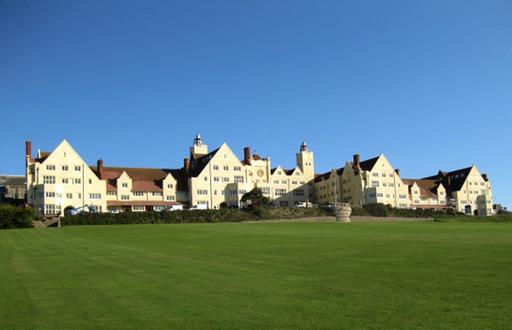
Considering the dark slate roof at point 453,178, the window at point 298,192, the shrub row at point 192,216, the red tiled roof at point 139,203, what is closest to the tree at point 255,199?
the shrub row at point 192,216

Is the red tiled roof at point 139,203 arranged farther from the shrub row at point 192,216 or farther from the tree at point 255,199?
the shrub row at point 192,216

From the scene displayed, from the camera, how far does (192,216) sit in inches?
3007

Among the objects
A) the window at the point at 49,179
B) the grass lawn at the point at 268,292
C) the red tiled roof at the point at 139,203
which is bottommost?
the grass lawn at the point at 268,292

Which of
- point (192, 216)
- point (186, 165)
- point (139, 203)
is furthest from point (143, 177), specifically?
point (192, 216)

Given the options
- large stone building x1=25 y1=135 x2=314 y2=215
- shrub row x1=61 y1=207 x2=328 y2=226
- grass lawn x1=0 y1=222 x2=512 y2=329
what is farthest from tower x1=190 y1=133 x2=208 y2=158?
grass lawn x1=0 y1=222 x2=512 y2=329

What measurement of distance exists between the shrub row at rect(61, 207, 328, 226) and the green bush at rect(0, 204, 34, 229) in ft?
14.1

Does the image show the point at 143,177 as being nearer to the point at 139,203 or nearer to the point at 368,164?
the point at 139,203

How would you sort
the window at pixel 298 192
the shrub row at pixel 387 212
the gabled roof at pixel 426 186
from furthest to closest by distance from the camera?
the gabled roof at pixel 426 186 < the window at pixel 298 192 < the shrub row at pixel 387 212

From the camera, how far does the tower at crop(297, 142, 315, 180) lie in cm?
11219

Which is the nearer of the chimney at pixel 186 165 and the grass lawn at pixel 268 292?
the grass lawn at pixel 268 292

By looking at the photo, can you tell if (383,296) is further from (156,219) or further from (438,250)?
(156,219)

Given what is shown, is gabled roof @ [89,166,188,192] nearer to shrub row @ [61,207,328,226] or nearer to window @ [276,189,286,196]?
window @ [276,189,286,196]

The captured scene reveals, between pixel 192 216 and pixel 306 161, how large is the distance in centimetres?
4215

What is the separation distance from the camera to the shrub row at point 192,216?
69375mm
